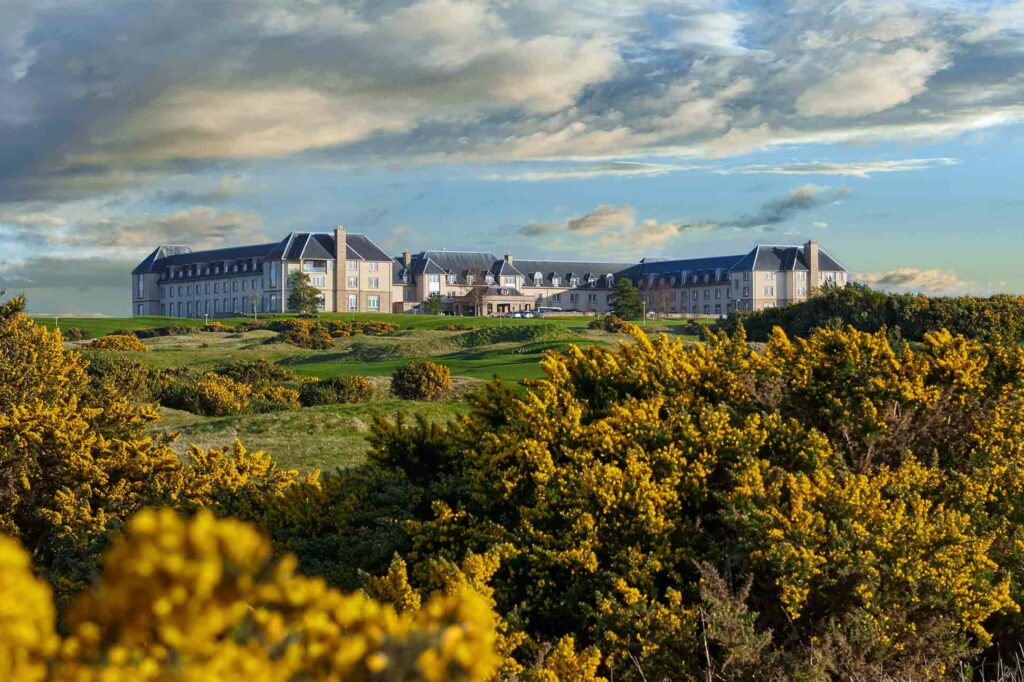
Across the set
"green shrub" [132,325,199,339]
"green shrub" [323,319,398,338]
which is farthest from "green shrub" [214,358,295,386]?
"green shrub" [132,325,199,339]

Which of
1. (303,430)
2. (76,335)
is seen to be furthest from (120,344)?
(303,430)

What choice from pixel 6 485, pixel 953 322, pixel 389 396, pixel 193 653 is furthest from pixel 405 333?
pixel 193 653

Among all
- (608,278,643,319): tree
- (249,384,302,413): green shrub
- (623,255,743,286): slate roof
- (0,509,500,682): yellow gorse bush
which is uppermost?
(623,255,743,286): slate roof

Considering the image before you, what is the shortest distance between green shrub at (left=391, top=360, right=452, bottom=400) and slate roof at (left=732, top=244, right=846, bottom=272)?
4373 inches

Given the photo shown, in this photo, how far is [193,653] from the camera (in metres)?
1.98

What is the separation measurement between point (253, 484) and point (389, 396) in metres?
24.4

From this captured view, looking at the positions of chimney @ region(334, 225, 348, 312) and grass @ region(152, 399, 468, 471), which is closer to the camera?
grass @ region(152, 399, 468, 471)

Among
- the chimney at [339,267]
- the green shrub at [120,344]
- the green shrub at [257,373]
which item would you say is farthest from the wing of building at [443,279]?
the green shrub at [257,373]

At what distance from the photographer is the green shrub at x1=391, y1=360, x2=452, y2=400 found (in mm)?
33188

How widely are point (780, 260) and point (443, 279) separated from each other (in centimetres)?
4987

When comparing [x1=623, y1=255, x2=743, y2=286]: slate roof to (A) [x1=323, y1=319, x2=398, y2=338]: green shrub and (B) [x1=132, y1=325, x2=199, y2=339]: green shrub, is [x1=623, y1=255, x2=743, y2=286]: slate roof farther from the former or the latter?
(B) [x1=132, y1=325, x2=199, y2=339]: green shrub

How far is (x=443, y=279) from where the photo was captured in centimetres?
14988

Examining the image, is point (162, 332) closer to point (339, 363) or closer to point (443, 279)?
point (339, 363)

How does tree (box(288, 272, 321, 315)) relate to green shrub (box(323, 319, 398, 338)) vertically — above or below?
above
